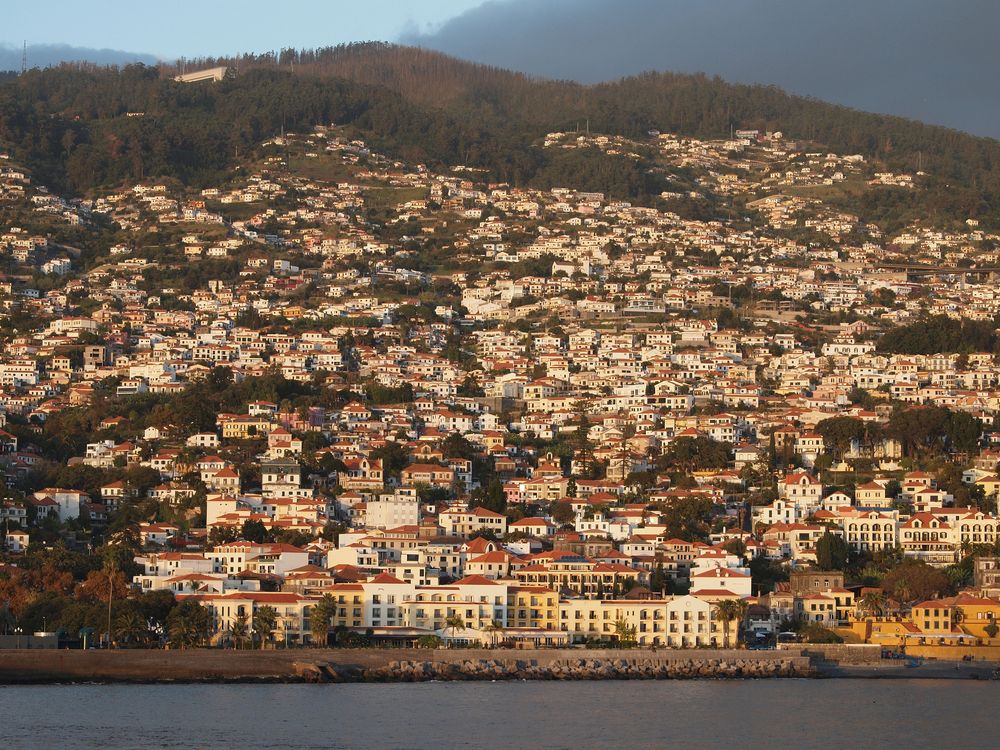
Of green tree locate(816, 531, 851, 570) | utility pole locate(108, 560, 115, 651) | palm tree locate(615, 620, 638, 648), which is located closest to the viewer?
utility pole locate(108, 560, 115, 651)

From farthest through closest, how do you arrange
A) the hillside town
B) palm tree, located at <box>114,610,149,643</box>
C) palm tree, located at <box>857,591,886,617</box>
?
palm tree, located at <box>857,591,886,617</box>
the hillside town
palm tree, located at <box>114,610,149,643</box>

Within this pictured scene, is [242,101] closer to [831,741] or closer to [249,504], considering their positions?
[249,504]

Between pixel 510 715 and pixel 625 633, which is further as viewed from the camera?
pixel 625 633

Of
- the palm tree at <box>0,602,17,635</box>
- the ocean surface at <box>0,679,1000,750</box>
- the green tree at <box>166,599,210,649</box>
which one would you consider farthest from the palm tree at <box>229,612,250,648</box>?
the palm tree at <box>0,602,17,635</box>

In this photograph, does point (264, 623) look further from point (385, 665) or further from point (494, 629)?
point (494, 629)

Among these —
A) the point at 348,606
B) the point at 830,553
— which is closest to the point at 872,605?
the point at 830,553

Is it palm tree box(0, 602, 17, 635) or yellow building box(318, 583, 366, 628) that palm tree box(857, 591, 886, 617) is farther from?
palm tree box(0, 602, 17, 635)

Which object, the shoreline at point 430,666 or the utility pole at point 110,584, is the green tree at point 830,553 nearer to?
the shoreline at point 430,666
